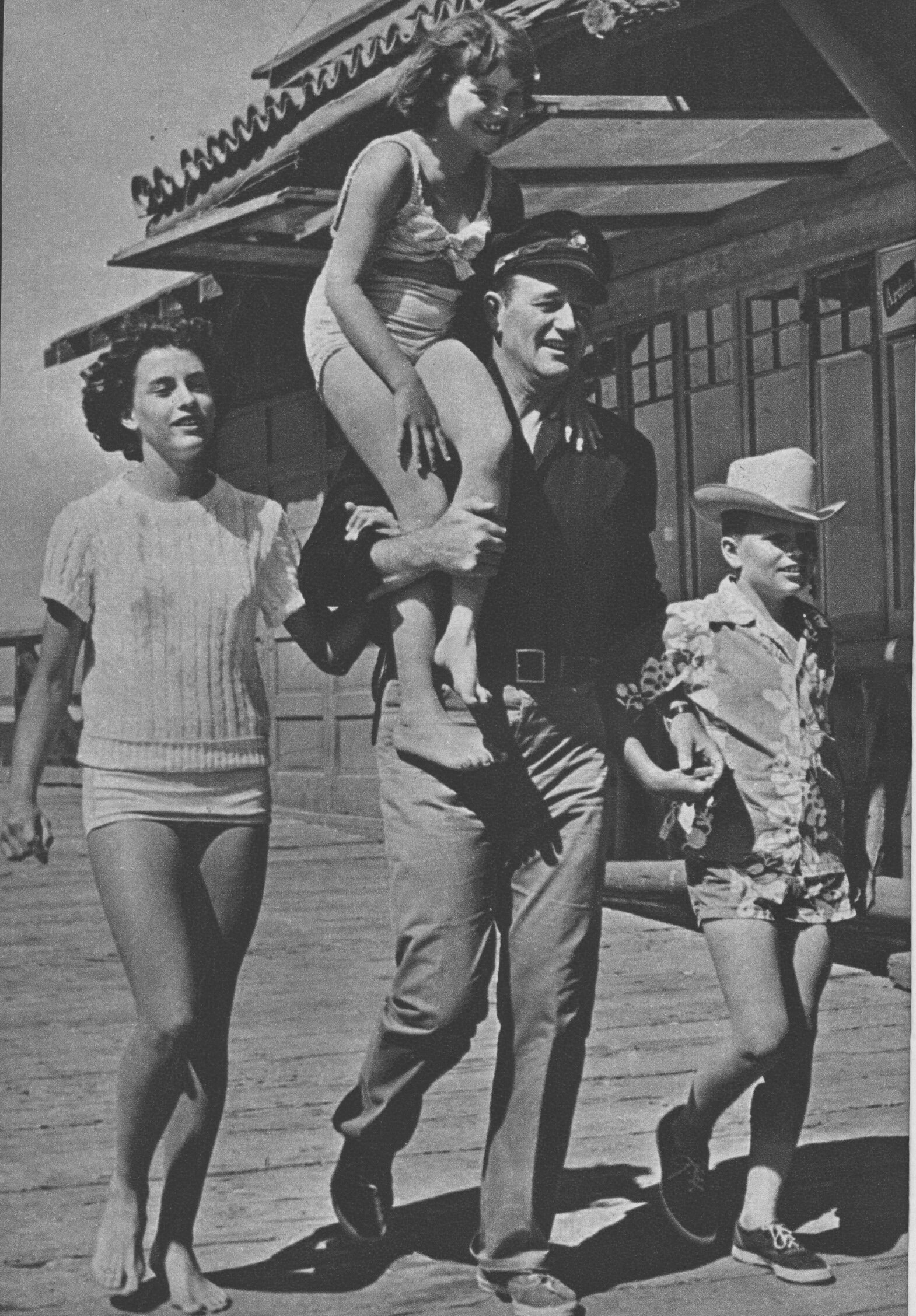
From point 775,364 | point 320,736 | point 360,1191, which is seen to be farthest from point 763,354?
point 360,1191

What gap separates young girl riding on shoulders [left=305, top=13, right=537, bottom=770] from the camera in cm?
A: 346

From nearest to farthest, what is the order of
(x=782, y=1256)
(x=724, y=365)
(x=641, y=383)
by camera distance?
1. (x=782, y=1256)
2. (x=641, y=383)
3. (x=724, y=365)

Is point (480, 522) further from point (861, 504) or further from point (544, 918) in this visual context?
point (861, 504)

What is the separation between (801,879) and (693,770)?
A: 0.95ft

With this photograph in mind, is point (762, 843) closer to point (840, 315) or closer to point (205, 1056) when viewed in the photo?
point (205, 1056)

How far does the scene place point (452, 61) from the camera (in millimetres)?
3611

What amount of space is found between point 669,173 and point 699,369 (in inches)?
20.7

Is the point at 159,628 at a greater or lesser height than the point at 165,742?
greater

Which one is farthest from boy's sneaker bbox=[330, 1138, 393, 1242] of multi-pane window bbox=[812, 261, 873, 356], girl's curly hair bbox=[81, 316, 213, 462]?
multi-pane window bbox=[812, 261, 873, 356]

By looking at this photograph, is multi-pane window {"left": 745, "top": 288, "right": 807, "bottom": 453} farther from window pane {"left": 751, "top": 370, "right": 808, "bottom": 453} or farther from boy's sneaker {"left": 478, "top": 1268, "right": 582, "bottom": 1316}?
boy's sneaker {"left": 478, "top": 1268, "right": 582, "bottom": 1316}

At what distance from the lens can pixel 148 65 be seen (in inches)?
147

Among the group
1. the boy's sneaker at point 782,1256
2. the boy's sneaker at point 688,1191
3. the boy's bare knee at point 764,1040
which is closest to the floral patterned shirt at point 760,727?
the boy's bare knee at point 764,1040

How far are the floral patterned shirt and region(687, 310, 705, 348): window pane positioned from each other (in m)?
1.38

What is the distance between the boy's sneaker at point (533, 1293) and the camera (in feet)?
11.2
